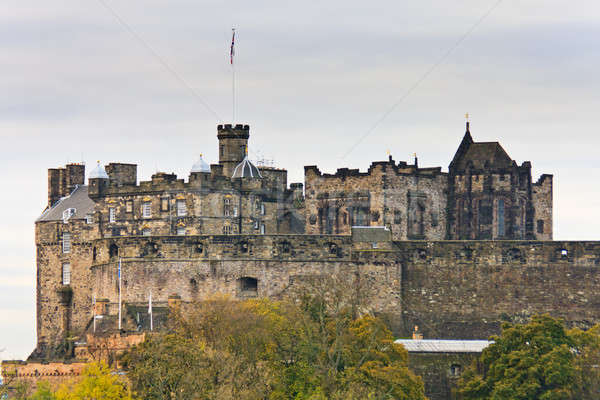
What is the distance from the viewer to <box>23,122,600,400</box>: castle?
244 feet

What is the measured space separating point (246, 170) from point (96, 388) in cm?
2740

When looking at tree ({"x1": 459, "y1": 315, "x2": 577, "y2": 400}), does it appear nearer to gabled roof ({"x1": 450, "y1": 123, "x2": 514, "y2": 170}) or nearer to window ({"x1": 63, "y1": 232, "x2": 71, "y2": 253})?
gabled roof ({"x1": 450, "y1": 123, "x2": 514, "y2": 170})

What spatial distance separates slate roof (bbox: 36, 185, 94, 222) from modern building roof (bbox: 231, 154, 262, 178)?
8310mm

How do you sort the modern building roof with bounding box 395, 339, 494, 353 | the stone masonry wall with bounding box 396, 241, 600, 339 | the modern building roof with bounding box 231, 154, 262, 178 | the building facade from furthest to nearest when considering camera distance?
1. the modern building roof with bounding box 231, 154, 262, 178
2. the building facade
3. the stone masonry wall with bounding box 396, 241, 600, 339
4. the modern building roof with bounding box 395, 339, 494, 353

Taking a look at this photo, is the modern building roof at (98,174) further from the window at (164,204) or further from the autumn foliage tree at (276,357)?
the autumn foliage tree at (276,357)

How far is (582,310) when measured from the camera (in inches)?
2918

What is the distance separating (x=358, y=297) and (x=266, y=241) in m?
5.88

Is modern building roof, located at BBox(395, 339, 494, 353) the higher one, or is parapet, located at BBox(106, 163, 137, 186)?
parapet, located at BBox(106, 163, 137, 186)

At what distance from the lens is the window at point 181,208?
8394cm

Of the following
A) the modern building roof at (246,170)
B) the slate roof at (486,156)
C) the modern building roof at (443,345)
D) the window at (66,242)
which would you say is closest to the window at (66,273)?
the window at (66,242)

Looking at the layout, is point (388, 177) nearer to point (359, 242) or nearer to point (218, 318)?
point (359, 242)

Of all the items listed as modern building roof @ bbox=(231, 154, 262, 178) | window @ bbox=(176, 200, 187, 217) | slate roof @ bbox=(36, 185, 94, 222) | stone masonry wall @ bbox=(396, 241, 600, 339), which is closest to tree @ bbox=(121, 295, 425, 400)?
stone masonry wall @ bbox=(396, 241, 600, 339)

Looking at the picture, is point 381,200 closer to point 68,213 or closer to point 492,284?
point 492,284

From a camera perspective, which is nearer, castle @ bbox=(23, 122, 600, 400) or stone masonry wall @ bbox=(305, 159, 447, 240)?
castle @ bbox=(23, 122, 600, 400)
